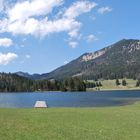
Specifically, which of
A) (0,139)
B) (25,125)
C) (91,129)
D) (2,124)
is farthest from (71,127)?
(0,139)

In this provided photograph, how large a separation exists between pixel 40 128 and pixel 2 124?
377cm

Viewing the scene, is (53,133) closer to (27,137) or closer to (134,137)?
(27,137)

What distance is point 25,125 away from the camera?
1202 inches

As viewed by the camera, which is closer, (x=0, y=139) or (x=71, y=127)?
(x=0, y=139)

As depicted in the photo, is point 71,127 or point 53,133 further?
point 71,127

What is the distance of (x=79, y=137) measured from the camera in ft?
82.5

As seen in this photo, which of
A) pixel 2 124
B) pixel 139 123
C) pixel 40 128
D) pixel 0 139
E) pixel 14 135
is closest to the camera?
pixel 0 139

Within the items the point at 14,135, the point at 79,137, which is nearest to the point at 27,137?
the point at 14,135

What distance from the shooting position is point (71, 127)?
3014cm

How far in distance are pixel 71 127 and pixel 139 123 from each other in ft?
25.1

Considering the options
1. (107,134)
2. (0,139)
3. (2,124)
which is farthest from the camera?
(2,124)

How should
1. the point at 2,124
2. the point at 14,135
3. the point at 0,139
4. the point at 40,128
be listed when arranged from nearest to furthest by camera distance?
the point at 0,139 → the point at 14,135 → the point at 40,128 → the point at 2,124

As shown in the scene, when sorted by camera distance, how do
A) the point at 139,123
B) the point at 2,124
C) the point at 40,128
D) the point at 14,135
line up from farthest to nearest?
the point at 139,123, the point at 2,124, the point at 40,128, the point at 14,135

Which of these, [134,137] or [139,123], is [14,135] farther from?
[139,123]
